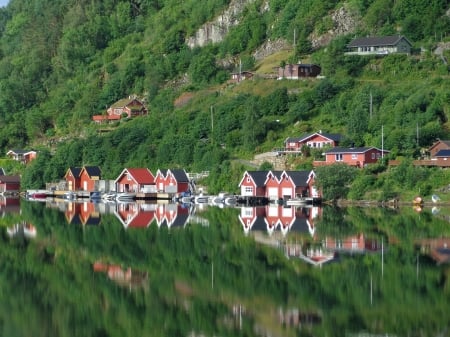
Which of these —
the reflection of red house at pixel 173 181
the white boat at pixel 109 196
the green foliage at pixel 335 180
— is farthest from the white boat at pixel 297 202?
the white boat at pixel 109 196

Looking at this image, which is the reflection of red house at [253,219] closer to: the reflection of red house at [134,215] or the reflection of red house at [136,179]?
the reflection of red house at [134,215]

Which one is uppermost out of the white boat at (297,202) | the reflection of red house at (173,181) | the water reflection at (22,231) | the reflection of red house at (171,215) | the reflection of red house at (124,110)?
the reflection of red house at (124,110)

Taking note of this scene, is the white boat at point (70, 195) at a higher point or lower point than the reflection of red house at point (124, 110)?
lower

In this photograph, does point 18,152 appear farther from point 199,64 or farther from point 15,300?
point 15,300

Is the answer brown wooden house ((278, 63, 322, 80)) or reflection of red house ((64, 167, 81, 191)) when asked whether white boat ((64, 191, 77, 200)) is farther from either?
brown wooden house ((278, 63, 322, 80))

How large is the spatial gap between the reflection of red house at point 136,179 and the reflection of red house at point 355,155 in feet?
48.6

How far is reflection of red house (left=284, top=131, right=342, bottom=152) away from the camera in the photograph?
216 ft

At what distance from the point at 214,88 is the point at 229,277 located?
59.3 metres

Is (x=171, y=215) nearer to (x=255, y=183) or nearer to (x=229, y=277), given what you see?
(x=255, y=183)

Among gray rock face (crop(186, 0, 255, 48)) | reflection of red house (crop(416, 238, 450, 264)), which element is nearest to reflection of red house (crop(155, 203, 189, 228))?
reflection of red house (crop(416, 238, 450, 264))

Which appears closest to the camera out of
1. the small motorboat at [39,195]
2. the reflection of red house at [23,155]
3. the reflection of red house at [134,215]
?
the reflection of red house at [134,215]

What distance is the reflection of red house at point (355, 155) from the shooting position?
61938 mm

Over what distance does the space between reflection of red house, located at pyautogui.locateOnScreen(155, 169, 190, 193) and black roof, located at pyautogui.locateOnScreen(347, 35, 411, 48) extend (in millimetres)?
19376

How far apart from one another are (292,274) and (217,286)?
A: 264cm
